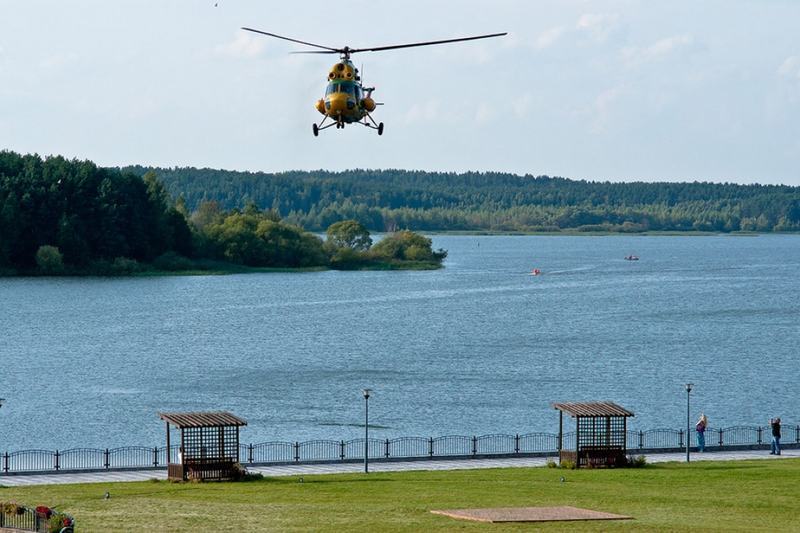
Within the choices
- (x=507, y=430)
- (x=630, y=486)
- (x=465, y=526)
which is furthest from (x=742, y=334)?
(x=465, y=526)

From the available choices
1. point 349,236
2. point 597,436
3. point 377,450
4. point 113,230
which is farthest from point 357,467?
point 349,236

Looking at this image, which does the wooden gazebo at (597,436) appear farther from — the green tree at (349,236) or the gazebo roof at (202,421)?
the green tree at (349,236)

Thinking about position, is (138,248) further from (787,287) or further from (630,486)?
(630,486)

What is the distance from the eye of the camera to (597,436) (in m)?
49.6

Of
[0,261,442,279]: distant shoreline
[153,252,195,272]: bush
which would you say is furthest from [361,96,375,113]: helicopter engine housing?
[153,252,195,272]: bush

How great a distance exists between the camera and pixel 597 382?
278ft

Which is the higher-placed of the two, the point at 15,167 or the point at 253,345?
the point at 15,167

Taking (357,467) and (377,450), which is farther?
(377,450)

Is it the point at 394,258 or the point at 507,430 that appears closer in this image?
the point at 507,430

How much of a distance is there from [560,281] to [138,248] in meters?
47.4

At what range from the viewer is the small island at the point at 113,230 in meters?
159

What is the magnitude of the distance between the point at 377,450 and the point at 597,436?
11.8 m

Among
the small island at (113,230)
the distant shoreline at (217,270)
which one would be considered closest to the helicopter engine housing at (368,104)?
the small island at (113,230)

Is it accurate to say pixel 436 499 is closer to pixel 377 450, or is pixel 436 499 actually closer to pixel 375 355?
pixel 377 450
